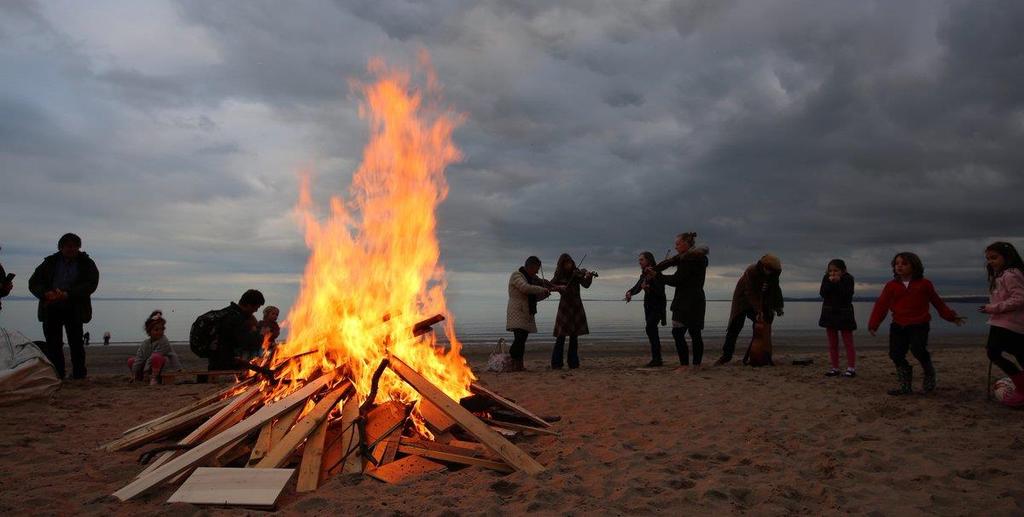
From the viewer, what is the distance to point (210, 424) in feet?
17.1

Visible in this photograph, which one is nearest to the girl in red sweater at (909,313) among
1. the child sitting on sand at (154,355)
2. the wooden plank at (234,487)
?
the wooden plank at (234,487)

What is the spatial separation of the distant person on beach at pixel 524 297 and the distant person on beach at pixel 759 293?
351 cm

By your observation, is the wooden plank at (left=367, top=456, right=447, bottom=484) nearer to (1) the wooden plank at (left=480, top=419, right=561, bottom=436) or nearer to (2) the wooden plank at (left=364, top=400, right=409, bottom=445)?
(2) the wooden plank at (left=364, top=400, right=409, bottom=445)

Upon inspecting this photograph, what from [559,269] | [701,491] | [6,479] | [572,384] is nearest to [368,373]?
[6,479]

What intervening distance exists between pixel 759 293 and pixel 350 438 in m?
8.00

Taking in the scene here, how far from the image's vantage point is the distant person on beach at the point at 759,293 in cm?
1012

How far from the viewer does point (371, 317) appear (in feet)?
20.6

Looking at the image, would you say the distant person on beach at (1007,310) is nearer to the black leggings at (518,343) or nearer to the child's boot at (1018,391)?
the child's boot at (1018,391)

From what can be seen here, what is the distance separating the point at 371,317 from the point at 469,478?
2.53 metres

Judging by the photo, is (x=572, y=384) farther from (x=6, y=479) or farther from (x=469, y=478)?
(x=6, y=479)

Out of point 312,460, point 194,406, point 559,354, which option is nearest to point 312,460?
point 312,460

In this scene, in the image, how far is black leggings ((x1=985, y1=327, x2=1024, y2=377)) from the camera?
620 centimetres

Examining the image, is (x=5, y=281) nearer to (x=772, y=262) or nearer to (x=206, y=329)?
(x=206, y=329)

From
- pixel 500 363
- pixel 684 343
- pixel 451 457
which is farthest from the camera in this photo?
pixel 500 363
